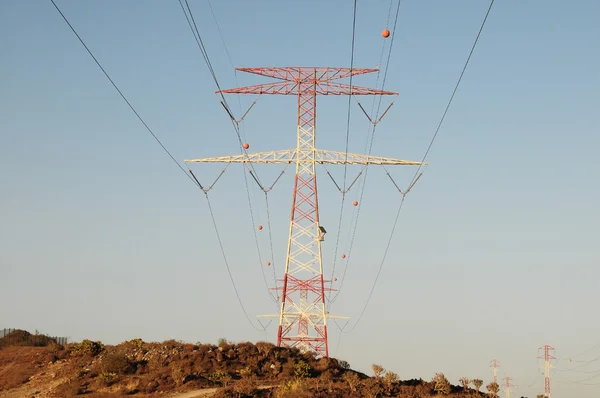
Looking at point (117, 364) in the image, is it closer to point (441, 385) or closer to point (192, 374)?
point (192, 374)

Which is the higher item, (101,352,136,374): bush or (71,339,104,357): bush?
(71,339,104,357): bush

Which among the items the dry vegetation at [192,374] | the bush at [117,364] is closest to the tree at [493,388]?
the dry vegetation at [192,374]

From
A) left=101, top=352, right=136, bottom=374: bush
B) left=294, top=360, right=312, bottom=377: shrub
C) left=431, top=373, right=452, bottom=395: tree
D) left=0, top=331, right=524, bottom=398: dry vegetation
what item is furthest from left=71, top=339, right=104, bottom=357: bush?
left=431, top=373, right=452, bottom=395: tree

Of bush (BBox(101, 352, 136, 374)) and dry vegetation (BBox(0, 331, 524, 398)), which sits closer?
dry vegetation (BBox(0, 331, 524, 398))

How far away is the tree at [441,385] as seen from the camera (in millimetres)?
49103

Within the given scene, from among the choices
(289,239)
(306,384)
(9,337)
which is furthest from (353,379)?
(9,337)

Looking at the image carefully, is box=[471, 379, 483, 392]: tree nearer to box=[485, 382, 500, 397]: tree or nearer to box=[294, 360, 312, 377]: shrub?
box=[485, 382, 500, 397]: tree

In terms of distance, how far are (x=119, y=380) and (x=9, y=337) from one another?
71.0 ft

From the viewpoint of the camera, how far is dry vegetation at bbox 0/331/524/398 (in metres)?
47.3

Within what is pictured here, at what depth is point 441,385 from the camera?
50.0 meters

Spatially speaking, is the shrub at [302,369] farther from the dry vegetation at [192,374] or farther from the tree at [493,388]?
the tree at [493,388]

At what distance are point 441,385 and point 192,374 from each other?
52.4 ft

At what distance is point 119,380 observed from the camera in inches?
1991

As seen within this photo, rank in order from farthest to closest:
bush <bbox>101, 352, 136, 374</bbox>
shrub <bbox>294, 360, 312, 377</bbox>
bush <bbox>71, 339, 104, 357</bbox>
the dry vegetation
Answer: bush <bbox>71, 339, 104, 357</bbox>, bush <bbox>101, 352, 136, 374</bbox>, shrub <bbox>294, 360, 312, 377</bbox>, the dry vegetation
